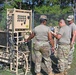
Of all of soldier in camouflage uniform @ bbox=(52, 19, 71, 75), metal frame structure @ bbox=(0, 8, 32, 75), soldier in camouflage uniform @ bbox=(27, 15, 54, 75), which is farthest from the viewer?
metal frame structure @ bbox=(0, 8, 32, 75)

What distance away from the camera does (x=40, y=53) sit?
21.8 ft

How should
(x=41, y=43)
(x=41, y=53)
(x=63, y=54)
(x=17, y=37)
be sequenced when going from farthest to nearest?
(x=17, y=37) < (x=63, y=54) < (x=41, y=53) < (x=41, y=43)

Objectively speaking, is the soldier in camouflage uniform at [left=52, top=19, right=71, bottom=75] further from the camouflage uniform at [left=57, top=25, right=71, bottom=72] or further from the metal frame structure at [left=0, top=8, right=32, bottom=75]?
the metal frame structure at [left=0, top=8, right=32, bottom=75]

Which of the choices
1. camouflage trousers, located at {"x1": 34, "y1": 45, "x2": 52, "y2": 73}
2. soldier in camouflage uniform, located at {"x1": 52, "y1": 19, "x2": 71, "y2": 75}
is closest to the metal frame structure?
camouflage trousers, located at {"x1": 34, "y1": 45, "x2": 52, "y2": 73}

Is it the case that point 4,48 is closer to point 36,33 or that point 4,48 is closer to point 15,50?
point 15,50

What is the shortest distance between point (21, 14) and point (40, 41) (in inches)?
47.4

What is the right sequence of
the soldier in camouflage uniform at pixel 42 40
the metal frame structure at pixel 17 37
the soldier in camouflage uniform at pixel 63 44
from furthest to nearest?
the metal frame structure at pixel 17 37
the soldier in camouflage uniform at pixel 63 44
the soldier in camouflage uniform at pixel 42 40

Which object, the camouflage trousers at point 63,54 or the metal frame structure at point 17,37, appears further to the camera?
the metal frame structure at point 17,37

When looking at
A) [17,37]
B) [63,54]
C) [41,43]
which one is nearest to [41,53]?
[41,43]

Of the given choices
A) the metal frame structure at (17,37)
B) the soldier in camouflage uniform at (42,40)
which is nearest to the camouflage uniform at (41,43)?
the soldier in camouflage uniform at (42,40)

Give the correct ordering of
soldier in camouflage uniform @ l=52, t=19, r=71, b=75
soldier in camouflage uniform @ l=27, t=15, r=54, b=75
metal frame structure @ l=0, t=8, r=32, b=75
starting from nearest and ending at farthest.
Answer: soldier in camouflage uniform @ l=27, t=15, r=54, b=75 → soldier in camouflage uniform @ l=52, t=19, r=71, b=75 → metal frame structure @ l=0, t=8, r=32, b=75

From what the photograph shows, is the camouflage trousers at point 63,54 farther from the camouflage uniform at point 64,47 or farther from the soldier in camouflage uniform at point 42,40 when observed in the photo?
the soldier in camouflage uniform at point 42,40

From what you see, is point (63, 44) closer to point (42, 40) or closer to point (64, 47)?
point (64, 47)

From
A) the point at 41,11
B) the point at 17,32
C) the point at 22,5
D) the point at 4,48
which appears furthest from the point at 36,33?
the point at 22,5
